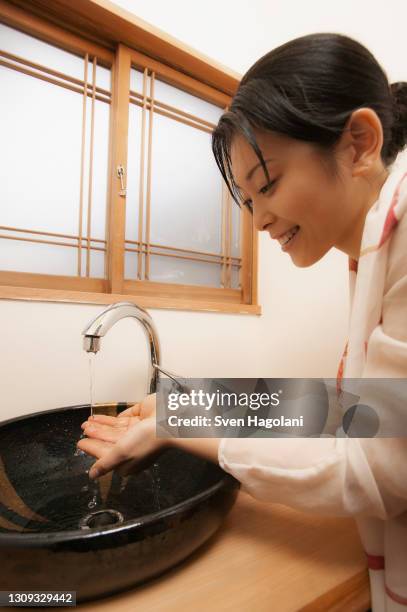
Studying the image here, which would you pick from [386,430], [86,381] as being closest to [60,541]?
[386,430]

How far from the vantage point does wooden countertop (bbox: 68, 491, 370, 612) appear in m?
0.37

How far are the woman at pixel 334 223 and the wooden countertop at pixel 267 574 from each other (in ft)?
0.14

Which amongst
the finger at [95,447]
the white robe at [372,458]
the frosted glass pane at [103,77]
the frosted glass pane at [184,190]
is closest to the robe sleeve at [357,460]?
the white robe at [372,458]

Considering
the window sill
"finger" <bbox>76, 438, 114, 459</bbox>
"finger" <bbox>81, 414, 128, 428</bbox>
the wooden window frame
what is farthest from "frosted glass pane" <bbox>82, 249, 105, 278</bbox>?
"finger" <bbox>76, 438, 114, 459</bbox>

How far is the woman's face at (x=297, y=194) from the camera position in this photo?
51cm

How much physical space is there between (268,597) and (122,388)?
27.1 inches

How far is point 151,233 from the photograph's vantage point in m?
1.20

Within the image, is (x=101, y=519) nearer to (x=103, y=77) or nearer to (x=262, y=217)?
(x=262, y=217)

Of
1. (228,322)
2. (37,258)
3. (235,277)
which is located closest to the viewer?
(37,258)

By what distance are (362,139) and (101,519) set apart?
0.68m

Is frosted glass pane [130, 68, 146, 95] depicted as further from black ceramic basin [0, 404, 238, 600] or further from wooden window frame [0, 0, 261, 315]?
black ceramic basin [0, 404, 238, 600]

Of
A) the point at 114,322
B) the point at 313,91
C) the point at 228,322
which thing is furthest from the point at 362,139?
the point at 228,322

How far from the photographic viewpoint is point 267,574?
0.41 m

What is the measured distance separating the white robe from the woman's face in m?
0.08
